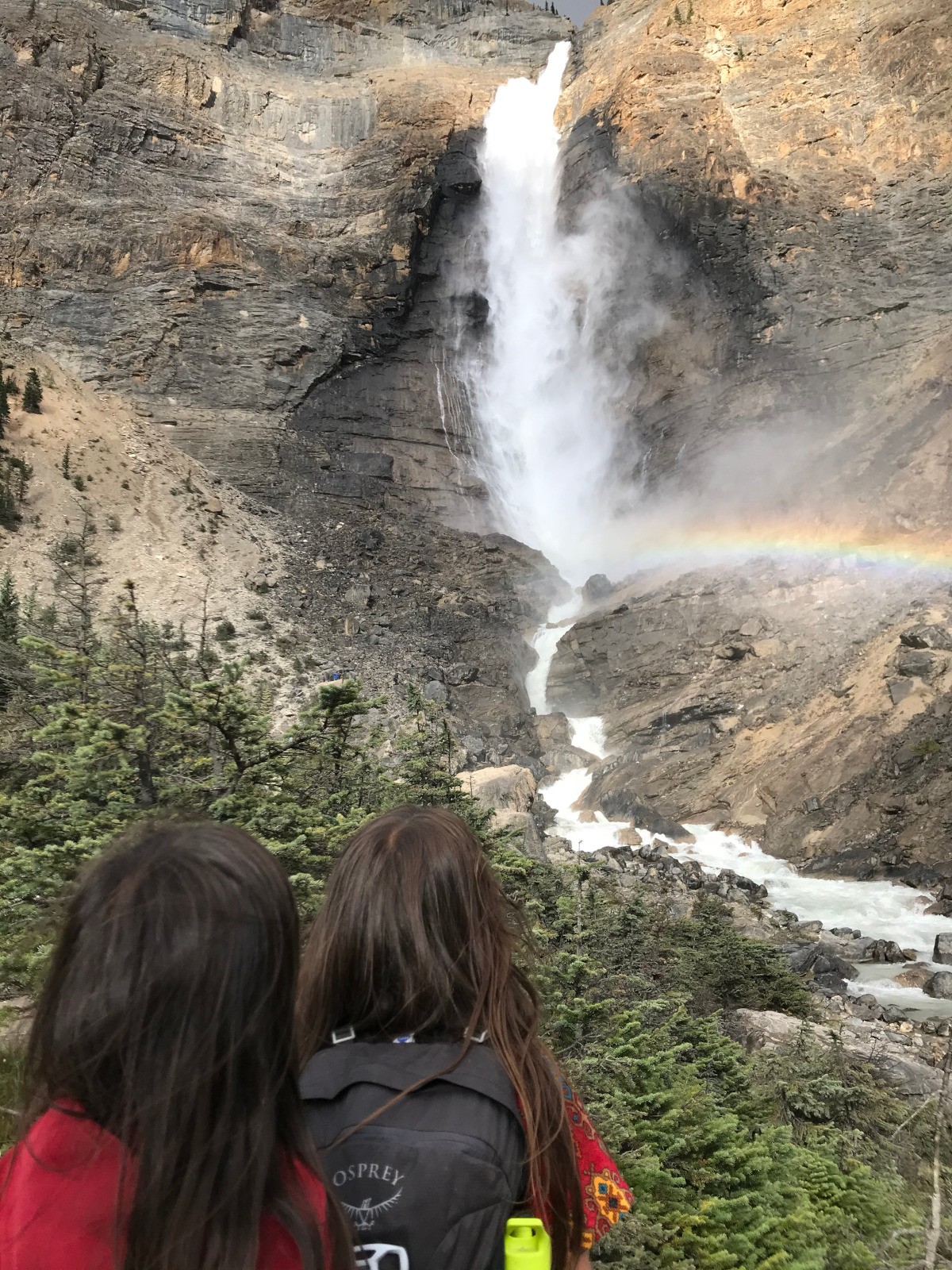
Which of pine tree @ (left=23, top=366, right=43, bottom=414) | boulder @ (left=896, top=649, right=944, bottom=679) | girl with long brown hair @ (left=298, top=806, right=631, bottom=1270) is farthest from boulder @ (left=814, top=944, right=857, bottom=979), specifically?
pine tree @ (left=23, top=366, right=43, bottom=414)

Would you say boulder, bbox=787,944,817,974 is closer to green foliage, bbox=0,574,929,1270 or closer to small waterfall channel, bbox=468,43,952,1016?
green foliage, bbox=0,574,929,1270

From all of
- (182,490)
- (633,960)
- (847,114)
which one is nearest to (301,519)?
(182,490)

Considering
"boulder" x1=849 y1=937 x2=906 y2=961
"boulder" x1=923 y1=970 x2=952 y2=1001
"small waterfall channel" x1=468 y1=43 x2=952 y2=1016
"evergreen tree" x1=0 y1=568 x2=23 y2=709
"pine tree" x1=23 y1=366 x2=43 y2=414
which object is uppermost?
"small waterfall channel" x1=468 y1=43 x2=952 y2=1016

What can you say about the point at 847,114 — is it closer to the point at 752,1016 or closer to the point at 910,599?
the point at 910,599

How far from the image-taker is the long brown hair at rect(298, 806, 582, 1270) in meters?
1.60

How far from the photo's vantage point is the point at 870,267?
107 ft

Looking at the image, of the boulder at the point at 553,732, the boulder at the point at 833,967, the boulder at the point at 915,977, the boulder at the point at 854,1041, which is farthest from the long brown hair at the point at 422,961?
→ the boulder at the point at 553,732

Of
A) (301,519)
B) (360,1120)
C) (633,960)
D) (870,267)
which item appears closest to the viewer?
(360,1120)

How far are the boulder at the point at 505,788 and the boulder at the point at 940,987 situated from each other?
21.9 ft

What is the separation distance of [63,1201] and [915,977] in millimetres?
13056

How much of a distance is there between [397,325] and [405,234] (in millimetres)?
4493

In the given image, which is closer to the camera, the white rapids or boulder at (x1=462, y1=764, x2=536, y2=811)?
the white rapids

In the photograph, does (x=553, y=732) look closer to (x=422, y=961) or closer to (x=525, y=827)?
(x=525, y=827)

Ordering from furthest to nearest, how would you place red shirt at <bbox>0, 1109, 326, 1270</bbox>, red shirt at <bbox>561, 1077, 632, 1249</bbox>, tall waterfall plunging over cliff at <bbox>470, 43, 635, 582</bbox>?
tall waterfall plunging over cliff at <bbox>470, 43, 635, 582</bbox>
red shirt at <bbox>561, 1077, 632, 1249</bbox>
red shirt at <bbox>0, 1109, 326, 1270</bbox>
